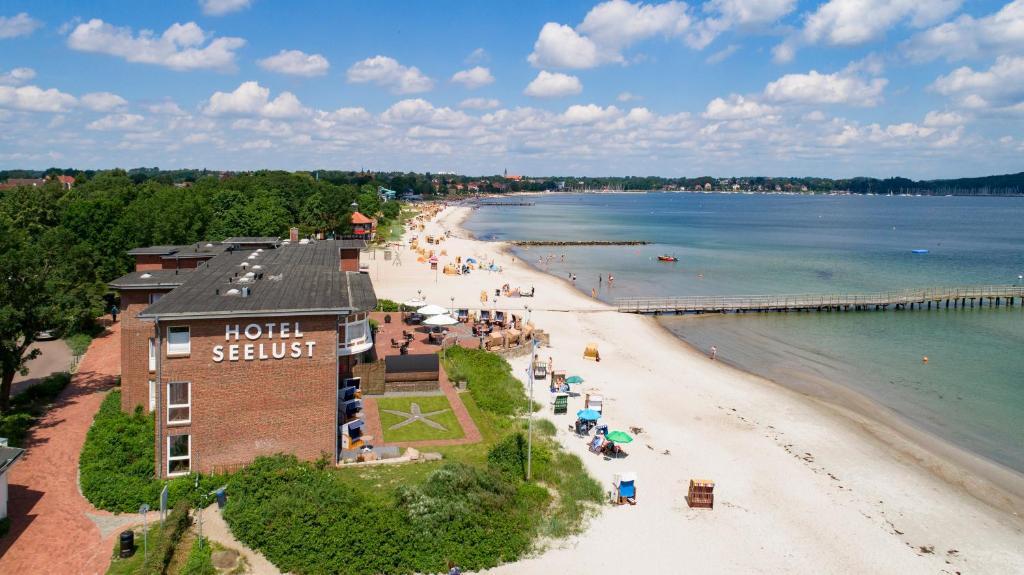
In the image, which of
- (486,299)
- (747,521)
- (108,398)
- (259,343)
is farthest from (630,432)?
(486,299)

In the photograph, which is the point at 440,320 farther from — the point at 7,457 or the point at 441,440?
the point at 7,457

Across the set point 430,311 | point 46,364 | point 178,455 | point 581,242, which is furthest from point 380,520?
point 581,242

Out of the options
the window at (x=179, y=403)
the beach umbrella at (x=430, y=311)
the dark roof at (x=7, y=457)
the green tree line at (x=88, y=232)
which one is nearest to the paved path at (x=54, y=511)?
the dark roof at (x=7, y=457)

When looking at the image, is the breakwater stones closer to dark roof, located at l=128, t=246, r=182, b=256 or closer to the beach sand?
the beach sand

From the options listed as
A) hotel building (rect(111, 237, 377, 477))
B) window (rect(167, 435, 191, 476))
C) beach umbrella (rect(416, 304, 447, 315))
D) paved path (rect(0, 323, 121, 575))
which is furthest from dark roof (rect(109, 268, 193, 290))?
beach umbrella (rect(416, 304, 447, 315))

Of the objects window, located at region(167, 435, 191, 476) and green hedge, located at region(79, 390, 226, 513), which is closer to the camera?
green hedge, located at region(79, 390, 226, 513)

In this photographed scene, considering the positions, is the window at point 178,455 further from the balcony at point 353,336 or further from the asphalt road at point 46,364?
the asphalt road at point 46,364
